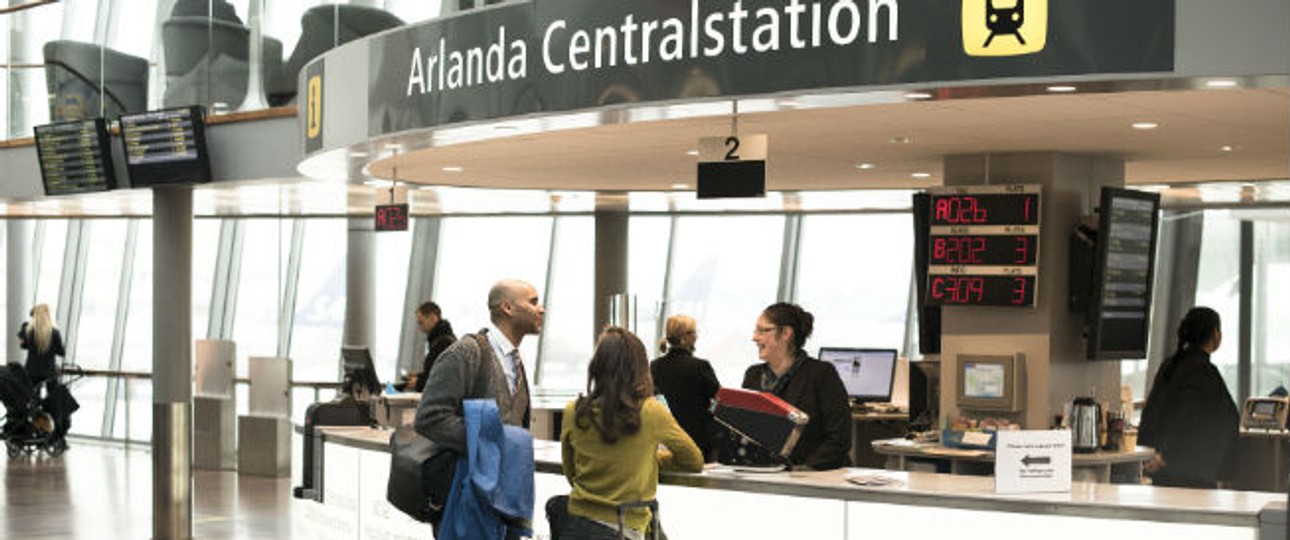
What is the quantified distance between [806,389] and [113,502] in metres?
8.75

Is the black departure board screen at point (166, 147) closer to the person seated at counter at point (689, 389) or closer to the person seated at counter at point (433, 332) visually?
the person seated at counter at point (433, 332)

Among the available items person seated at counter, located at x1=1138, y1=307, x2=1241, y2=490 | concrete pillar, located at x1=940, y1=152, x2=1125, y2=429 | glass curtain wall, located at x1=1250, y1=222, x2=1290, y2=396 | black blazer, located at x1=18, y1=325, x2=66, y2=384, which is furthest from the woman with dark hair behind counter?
black blazer, located at x1=18, y1=325, x2=66, y2=384

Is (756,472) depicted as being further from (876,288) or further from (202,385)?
(876,288)

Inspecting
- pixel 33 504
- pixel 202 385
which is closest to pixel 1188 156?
pixel 33 504

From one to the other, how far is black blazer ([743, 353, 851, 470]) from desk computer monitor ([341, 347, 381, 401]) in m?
3.36

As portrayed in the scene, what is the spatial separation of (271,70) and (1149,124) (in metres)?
5.96

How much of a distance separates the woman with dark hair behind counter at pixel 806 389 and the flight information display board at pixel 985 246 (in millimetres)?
2249

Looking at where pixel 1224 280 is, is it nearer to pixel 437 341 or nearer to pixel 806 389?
pixel 437 341

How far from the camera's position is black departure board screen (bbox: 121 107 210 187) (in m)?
11.5

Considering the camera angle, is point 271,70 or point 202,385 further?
point 202,385

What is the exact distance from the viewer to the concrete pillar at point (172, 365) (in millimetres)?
12125

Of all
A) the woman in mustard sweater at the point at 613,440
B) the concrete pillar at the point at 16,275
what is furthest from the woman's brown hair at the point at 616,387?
the concrete pillar at the point at 16,275

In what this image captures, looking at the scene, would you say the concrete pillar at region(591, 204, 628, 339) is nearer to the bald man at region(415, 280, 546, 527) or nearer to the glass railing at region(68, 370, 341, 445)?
the glass railing at region(68, 370, 341, 445)

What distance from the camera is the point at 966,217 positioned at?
9031 mm
